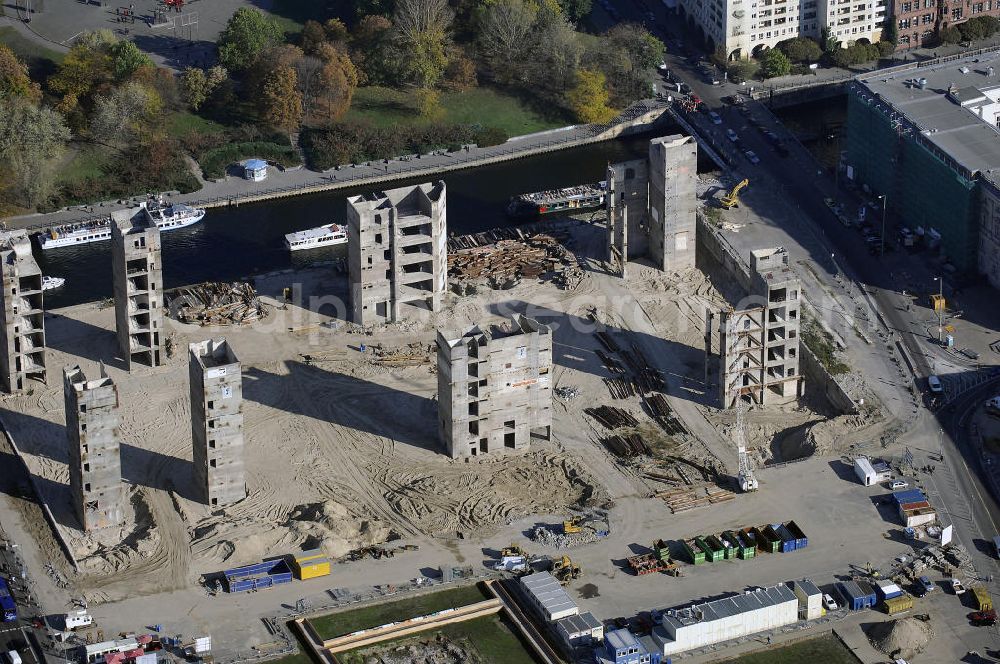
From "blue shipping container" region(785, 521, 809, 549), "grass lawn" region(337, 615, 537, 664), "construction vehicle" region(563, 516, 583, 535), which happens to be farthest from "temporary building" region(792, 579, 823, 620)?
"grass lawn" region(337, 615, 537, 664)

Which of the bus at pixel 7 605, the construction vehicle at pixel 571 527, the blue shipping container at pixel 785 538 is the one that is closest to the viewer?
the bus at pixel 7 605

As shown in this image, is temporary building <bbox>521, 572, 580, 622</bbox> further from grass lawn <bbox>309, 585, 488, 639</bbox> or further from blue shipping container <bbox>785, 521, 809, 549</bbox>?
blue shipping container <bbox>785, 521, 809, 549</bbox>

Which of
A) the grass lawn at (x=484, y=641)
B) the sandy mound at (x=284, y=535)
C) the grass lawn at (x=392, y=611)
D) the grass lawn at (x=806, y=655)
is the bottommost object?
the grass lawn at (x=806, y=655)

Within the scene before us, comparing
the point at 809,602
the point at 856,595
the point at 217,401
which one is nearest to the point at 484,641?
the point at 809,602

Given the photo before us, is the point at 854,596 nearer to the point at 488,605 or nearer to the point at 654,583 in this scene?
the point at 654,583

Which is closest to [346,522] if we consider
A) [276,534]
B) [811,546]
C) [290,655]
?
[276,534]

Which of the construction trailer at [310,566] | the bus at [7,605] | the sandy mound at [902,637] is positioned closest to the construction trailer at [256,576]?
the construction trailer at [310,566]

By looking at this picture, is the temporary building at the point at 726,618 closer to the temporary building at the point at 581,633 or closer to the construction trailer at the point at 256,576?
the temporary building at the point at 581,633
